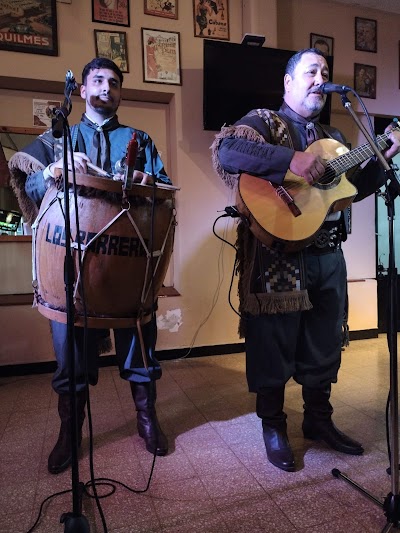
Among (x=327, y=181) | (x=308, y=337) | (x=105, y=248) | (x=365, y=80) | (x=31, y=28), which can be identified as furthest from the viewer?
(x=365, y=80)

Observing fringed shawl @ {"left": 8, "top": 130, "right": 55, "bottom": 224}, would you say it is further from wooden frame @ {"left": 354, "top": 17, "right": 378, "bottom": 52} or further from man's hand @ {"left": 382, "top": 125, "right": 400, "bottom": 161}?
wooden frame @ {"left": 354, "top": 17, "right": 378, "bottom": 52}

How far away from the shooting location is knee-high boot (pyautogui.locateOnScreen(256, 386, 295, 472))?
1.48m

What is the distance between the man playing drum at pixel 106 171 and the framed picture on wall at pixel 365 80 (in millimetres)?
2654

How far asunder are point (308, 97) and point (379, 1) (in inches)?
109

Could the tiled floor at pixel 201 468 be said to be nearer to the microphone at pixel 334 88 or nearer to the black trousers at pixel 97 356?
the black trousers at pixel 97 356

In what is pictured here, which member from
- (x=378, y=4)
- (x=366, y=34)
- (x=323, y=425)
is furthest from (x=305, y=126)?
(x=378, y=4)

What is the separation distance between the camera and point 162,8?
2910 mm

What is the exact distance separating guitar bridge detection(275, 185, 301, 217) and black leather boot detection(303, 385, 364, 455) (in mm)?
737

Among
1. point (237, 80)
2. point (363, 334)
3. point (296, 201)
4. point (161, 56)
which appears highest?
point (161, 56)

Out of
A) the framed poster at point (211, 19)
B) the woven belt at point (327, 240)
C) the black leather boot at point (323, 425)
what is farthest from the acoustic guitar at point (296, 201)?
the framed poster at point (211, 19)

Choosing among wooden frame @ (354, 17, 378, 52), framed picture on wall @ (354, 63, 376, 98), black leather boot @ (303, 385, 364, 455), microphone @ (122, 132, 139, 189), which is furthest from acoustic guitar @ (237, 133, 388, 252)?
wooden frame @ (354, 17, 378, 52)

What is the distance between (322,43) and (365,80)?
0.50 m

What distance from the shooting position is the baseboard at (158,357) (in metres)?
2.71

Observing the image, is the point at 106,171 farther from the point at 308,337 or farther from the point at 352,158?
the point at 308,337
